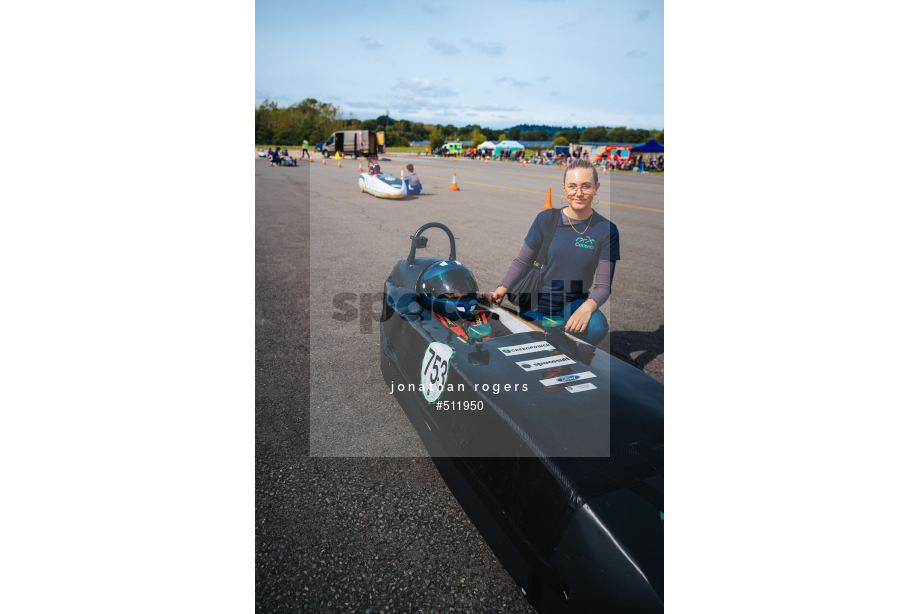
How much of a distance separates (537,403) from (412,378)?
42.2 inches

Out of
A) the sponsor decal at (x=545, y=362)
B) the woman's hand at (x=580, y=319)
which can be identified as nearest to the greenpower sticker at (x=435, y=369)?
the sponsor decal at (x=545, y=362)

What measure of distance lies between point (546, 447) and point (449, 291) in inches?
53.7

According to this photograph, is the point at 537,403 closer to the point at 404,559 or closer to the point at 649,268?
the point at 404,559

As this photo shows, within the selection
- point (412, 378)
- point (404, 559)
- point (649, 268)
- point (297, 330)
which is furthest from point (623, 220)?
point (404, 559)

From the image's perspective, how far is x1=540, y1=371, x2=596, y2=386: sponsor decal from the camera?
229 centimetres

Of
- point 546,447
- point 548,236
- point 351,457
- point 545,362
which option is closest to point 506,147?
point 548,236

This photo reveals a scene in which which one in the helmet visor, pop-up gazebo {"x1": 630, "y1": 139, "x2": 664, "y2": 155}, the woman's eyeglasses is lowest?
the helmet visor

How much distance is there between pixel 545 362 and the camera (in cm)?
246

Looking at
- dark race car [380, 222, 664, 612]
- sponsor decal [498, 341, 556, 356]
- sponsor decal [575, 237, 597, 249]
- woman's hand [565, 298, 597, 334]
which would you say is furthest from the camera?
sponsor decal [575, 237, 597, 249]

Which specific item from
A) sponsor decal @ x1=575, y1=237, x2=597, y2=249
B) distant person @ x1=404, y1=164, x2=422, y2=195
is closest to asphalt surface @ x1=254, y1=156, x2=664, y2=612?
sponsor decal @ x1=575, y1=237, x2=597, y2=249

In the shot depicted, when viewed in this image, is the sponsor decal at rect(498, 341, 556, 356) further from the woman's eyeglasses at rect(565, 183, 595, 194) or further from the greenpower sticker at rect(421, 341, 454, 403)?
the woman's eyeglasses at rect(565, 183, 595, 194)

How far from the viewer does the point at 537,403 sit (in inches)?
84.8

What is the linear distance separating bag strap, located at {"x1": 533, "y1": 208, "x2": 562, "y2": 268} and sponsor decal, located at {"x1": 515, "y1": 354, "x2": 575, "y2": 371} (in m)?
0.90

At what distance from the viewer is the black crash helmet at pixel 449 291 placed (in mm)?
3043
